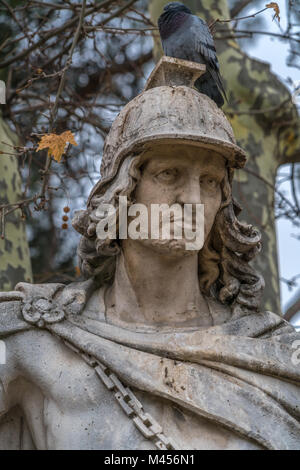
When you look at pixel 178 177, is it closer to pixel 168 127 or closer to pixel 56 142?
pixel 168 127

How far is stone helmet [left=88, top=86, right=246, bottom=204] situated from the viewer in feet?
15.3

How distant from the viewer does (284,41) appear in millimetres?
8516

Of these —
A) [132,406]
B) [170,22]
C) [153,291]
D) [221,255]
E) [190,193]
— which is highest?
[170,22]

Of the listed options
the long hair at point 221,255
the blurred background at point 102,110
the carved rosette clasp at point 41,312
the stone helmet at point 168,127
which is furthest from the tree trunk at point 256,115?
the carved rosette clasp at point 41,312

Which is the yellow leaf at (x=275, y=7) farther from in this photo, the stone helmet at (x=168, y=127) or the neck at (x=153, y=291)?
the neck at (x=153, y=291)

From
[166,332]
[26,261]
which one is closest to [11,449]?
[166,332]

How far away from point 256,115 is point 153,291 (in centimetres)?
425

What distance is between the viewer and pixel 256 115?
8.77 m

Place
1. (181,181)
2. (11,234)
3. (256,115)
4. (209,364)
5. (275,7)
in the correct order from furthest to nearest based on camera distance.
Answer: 1. (256,115)
2. (11,234)
3. (275,7)
4. (181,181)
5. (209,364)

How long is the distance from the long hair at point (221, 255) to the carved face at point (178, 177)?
14cm

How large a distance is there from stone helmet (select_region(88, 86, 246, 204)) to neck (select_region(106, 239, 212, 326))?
41 cm

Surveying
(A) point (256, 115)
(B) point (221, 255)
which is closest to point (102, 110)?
(A) point (256, 115)

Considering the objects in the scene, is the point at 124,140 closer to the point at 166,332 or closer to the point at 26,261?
the point at 166,332

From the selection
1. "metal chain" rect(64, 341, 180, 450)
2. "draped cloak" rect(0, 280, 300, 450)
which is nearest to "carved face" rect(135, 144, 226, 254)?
"draped cloak" rect(0, 280, 300, 450)
